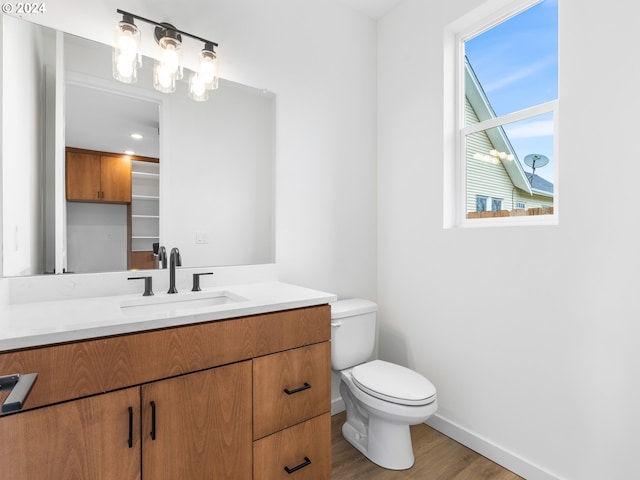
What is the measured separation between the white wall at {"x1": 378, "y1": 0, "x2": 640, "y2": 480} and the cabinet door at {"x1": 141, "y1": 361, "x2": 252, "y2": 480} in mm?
1276

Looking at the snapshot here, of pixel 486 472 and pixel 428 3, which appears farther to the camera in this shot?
pixel 428 3

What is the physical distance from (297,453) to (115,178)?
1.40 meters

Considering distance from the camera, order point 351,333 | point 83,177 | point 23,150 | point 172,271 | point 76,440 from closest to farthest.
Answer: point 76,440 → point 23,150 → point 83,177 → point 172,271 → point 351,333

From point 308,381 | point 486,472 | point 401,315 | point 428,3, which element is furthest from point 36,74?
point 486,472

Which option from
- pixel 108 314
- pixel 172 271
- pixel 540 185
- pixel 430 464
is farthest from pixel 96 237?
pixel 540 185

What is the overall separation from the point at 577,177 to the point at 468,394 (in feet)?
4.07

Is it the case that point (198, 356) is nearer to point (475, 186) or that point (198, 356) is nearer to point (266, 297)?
point (266, 297)

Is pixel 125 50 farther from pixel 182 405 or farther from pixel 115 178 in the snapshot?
pixel 182 405

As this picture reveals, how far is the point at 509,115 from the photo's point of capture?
69.9 inches

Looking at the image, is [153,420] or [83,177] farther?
[83,177]

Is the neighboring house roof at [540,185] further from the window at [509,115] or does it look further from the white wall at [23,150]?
the white wall at [23,150]

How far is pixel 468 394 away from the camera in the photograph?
6.05 ft

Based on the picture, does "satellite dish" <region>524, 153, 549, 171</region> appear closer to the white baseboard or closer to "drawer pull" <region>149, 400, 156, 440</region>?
the white baseboard

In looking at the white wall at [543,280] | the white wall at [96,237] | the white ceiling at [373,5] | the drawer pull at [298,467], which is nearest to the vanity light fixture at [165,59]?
the white wall at [96,237]
